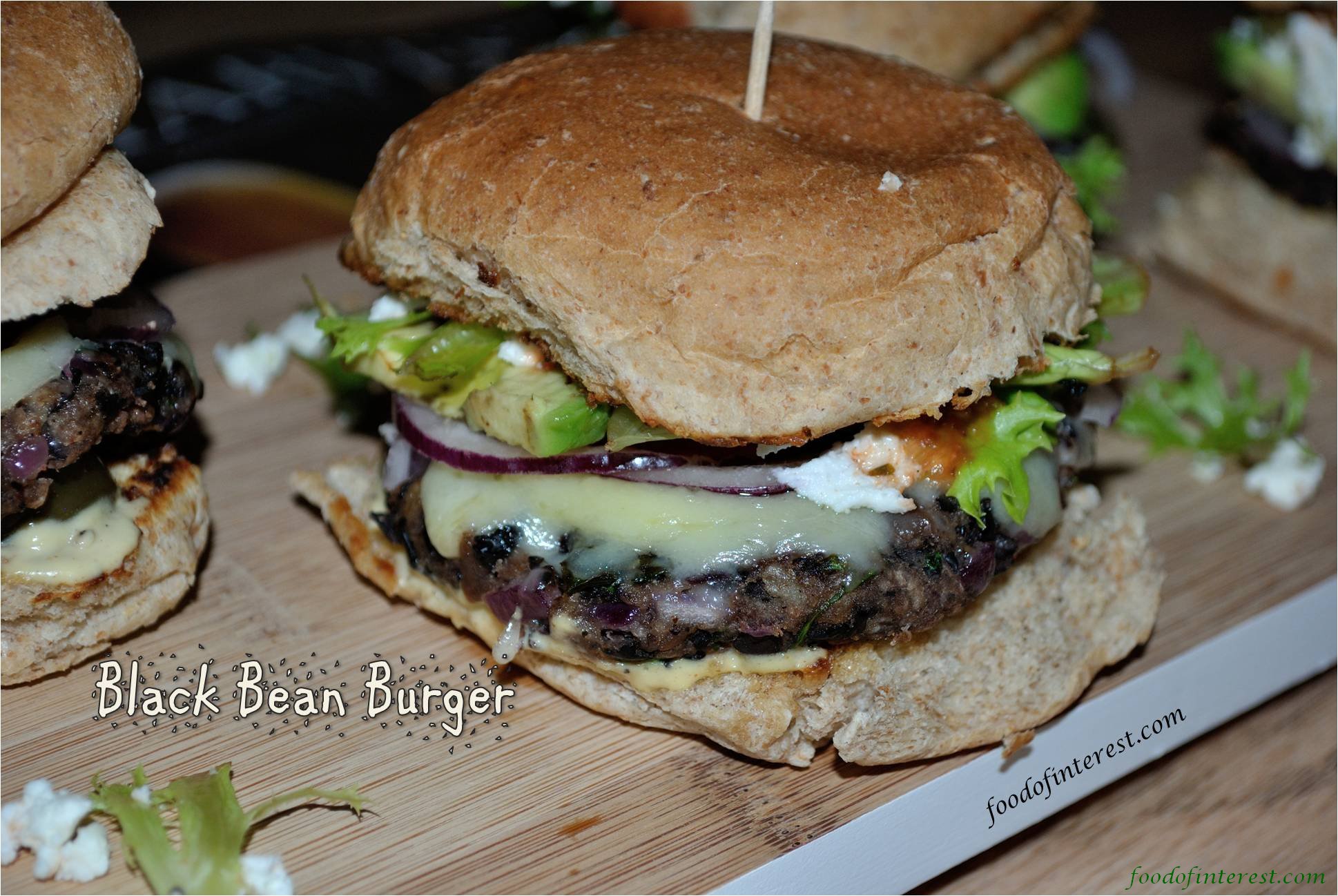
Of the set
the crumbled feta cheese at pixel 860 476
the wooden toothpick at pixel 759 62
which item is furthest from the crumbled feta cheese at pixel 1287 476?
the wooden toothpick at pixel 759 62

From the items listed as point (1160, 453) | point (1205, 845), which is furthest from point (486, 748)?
point (1160, 453)

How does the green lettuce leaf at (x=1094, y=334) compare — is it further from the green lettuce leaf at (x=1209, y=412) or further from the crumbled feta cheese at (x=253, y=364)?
the crumbled feta cheese at (x=253, y=364)

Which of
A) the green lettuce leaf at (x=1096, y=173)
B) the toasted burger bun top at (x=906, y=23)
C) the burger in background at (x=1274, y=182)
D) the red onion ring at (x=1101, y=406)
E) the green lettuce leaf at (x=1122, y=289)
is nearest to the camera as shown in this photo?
the red onion ring at (x=1101, y=406)

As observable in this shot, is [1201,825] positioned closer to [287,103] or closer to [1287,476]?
[1287,476]

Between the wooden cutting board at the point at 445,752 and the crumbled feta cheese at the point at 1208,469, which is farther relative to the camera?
the crumbled feta cheese at the point at 1208,469

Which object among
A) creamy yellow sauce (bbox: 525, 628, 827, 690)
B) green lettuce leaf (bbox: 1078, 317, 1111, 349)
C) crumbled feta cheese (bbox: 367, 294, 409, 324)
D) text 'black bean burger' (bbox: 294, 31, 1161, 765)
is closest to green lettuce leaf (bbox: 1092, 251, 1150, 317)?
green lettuce leaf (bbox: 1078, 317, 1111, 349)

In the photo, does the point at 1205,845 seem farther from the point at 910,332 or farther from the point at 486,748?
the point at 486,748
